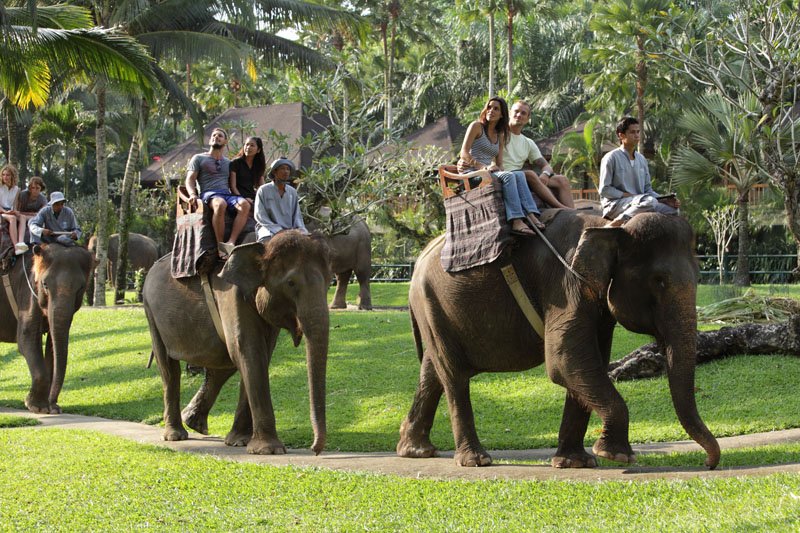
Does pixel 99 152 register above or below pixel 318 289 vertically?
above

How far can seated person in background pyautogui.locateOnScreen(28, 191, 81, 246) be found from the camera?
47.0ft

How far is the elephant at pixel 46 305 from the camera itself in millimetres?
14023

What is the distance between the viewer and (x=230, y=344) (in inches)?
408

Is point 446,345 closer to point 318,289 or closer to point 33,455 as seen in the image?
point 318,289

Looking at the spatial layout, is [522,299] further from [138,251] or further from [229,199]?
[138,251]

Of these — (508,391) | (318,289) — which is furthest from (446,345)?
(508,391)

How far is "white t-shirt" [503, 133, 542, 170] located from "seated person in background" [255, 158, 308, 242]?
201 cm

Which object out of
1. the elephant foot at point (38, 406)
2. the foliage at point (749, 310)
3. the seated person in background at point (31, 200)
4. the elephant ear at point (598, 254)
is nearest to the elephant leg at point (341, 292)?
the seated person in background at point (31, 200)

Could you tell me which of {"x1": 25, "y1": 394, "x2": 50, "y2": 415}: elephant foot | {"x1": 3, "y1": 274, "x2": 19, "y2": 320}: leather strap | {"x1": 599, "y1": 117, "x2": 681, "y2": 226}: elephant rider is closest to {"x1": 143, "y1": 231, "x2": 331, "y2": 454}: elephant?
{"x1": 599, "y1": 117, "x2": 681, "y2": 226}: elephant rider

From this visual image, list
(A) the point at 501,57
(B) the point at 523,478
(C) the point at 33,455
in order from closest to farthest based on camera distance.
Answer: (B) the point at 523,478
(C) the point at 33,455
(A) the point at 501,57

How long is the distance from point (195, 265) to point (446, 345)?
3086 mm

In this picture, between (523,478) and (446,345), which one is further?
(446,345)

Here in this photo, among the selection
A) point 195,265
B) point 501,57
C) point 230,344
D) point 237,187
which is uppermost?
point 501,57

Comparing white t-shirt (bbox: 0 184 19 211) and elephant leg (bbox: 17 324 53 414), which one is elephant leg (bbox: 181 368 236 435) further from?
white t-shirt (bbox: 0 184 19 211)
